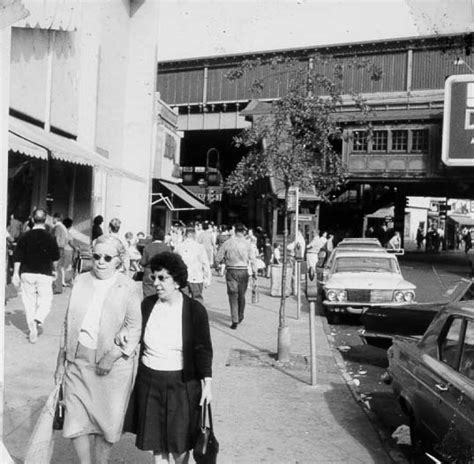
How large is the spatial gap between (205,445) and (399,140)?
1305 inches

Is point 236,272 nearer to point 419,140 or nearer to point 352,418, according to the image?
point 352,418

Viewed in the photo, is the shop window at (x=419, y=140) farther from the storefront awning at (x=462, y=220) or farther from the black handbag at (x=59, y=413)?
the black handbag at (x=59, y=413)

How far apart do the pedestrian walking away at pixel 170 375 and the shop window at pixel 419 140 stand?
32.4 metres

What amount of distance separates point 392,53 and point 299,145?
36594 millimetres

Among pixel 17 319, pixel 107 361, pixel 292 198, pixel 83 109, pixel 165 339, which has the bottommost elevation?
pixel 17 319

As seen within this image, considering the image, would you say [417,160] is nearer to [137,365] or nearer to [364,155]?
[364,155]

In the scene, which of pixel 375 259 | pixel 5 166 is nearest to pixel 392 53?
pixel 375 259

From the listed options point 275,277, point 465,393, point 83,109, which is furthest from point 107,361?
point 83,109

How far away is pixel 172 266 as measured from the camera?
4051 mm

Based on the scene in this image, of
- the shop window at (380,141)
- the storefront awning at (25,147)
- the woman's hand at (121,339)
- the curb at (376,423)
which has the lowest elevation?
the curb at (376,423)

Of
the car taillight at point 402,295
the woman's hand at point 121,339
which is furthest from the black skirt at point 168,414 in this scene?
the car taillight at point 402,295

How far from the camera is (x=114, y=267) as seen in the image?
4027 mm

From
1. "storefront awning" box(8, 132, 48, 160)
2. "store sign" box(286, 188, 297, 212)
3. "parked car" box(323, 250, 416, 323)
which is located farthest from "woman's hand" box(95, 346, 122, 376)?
"parked car" box(323, 250, 416, 323)

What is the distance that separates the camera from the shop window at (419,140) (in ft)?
113
